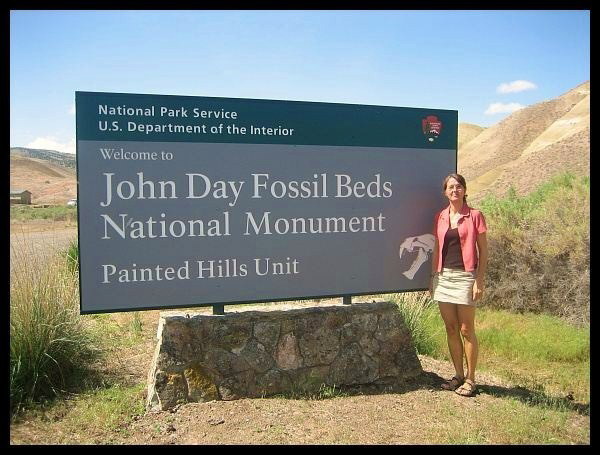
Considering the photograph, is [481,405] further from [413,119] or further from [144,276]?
[144,276]

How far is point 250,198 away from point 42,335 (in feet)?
7.42

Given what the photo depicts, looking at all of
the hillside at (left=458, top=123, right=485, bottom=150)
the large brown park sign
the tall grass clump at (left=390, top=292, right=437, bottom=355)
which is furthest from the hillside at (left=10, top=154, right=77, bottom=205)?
the hillside at (left=458, top=123, right=485, bottom=150)

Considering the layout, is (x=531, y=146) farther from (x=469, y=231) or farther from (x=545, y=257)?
(x=469, y=231)

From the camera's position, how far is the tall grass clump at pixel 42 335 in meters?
4.26

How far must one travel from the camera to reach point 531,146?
40.1m

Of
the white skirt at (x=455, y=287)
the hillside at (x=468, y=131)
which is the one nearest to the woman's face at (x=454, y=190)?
the white skirt at (x=455, y=287)

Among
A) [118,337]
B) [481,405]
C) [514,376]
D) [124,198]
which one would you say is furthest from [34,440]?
[514,376]

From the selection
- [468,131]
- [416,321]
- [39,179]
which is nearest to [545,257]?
[416,321]

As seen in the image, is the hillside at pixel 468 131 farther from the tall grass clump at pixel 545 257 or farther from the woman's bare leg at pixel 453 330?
the woman's bare leg at pixel 453 330

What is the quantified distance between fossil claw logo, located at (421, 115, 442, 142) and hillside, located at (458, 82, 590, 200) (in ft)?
51.5

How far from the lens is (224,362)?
4312 mm

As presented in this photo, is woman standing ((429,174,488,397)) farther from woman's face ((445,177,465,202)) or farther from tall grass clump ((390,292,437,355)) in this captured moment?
tall grass clump ((390,292,437,355))
